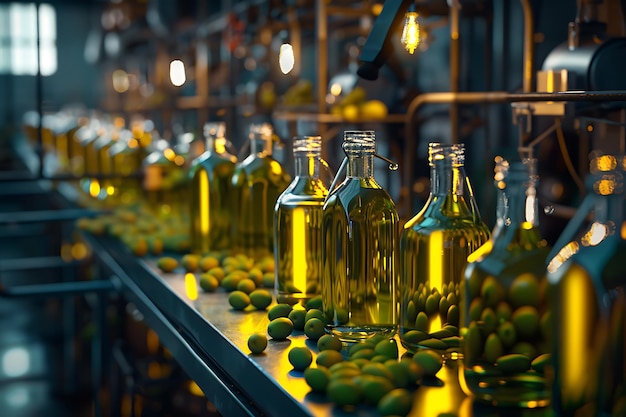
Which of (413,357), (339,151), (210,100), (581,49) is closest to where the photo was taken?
(413,357)

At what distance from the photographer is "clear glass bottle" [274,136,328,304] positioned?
1316 millimetres

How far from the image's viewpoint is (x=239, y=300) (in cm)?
136

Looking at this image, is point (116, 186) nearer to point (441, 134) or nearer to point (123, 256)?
point (123, 256)

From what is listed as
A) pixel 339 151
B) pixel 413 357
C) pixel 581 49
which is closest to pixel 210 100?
pixel 339 151

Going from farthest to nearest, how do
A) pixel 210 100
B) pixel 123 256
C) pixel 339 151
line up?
pixel 210 100
pixel 339 151
pixel 123 256

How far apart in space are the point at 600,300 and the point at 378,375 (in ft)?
0.81

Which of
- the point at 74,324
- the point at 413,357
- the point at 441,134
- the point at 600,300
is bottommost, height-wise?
Result: the point at 74,324

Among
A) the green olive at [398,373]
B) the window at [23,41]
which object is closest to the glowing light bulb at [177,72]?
the green olive at [398,373]

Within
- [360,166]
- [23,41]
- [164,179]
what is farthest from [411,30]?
[23,41]

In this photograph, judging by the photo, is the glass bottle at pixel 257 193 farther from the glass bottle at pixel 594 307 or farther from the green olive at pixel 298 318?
the glass bottle at pixel 594 307

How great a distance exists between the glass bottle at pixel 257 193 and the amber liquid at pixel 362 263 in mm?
551

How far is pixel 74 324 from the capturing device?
3.63 meters

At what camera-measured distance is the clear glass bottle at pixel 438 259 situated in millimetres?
1013

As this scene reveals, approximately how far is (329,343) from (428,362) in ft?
0.46
